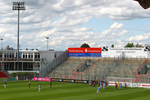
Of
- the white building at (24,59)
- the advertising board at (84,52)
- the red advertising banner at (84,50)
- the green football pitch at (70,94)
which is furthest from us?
the white building at (24,59)

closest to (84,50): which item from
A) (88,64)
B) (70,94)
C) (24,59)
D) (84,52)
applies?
(84,52)

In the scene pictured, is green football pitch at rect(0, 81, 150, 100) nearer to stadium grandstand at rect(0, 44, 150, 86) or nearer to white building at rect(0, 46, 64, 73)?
stadium grandstand at rect(0, 44, 150, 86)

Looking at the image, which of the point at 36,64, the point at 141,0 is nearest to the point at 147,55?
the point at 36,64

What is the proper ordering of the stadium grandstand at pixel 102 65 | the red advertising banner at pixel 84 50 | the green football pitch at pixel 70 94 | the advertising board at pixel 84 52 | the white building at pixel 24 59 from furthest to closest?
the white building at pixel 24 59 → the red advertising banner at pixel 84 50 → the advertising board at pixel 84 52 → the stadium grandstand at pixel 102 65 → the green football pitch at pixel 70 94

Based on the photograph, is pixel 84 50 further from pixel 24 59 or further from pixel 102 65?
pixel 24 59

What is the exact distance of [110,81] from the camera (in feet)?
180

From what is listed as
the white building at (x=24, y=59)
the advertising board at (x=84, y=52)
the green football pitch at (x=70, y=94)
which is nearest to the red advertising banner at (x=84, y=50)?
the advertising board at (x=84, y=52)

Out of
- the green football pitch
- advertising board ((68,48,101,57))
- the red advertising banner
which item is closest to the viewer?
the green football pitch

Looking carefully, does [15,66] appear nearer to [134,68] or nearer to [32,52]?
[32,52]

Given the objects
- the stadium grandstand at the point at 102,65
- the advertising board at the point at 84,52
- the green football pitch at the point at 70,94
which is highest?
the advertising board at the point at 84,52

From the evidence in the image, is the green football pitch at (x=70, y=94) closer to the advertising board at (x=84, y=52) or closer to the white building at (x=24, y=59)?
the advertising board at (x=84, y=52)

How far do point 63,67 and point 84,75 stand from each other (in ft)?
36.5

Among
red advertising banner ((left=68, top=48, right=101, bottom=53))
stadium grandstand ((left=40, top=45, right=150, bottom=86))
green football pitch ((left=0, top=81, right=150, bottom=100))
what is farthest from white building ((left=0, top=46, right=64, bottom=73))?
green football pitch ((left=0, top=81, right=150, bottom=100))

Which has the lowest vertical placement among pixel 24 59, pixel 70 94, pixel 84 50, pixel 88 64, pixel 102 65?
pixel 70 94
